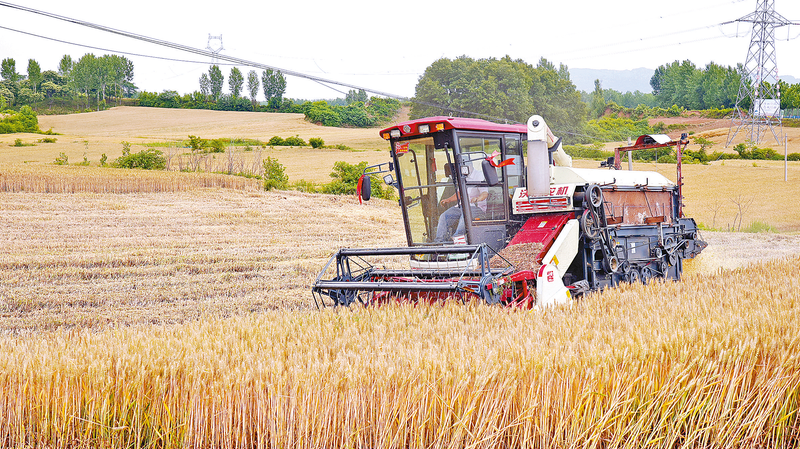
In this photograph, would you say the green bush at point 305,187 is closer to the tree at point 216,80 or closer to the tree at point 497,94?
the tree at point 497,94

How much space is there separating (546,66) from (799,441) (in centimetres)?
5123

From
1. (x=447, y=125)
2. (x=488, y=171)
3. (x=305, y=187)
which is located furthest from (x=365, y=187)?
(x=305, y=187)

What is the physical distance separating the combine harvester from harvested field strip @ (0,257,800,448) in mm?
2889

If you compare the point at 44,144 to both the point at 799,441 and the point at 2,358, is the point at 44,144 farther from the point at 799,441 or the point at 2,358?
the point at 799,441

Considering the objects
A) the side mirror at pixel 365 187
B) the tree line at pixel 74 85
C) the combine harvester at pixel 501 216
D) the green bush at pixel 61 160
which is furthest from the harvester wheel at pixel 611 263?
the tree line at pixel 74 85

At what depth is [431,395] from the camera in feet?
9.72

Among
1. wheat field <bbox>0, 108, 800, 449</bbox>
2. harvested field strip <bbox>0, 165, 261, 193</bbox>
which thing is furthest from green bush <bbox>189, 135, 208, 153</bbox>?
wheat field <bbox>0, 108, 800, 449</bbox>

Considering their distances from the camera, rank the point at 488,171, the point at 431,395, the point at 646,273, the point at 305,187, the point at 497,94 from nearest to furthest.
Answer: the point at 431,395 → the point at 488,171 → the point at 646,273 → the point at 305,187 → the point at 497,94

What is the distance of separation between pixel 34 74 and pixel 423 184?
8397 cm

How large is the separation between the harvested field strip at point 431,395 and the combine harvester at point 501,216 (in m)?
2.89

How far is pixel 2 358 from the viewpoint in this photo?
3.60 m

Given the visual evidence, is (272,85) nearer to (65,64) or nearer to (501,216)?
(65,64)

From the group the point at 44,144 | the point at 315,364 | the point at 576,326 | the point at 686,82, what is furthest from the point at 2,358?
the point at 686,82

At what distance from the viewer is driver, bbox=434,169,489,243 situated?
733 centimetres
